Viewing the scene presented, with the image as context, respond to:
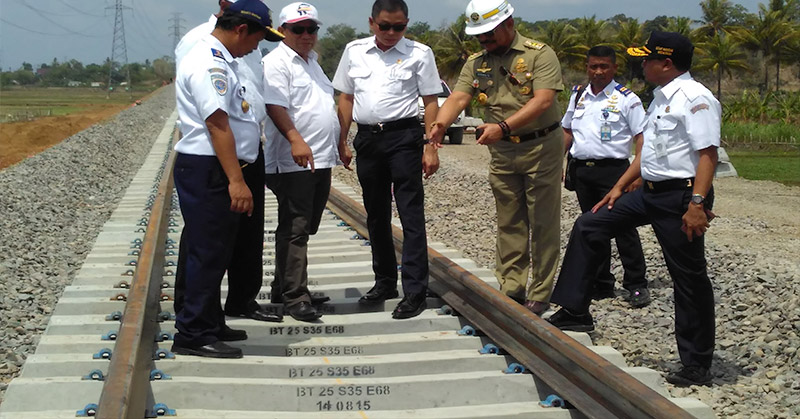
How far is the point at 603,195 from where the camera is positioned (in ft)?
22.0

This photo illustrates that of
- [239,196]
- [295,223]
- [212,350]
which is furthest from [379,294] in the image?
Result: [239,196]

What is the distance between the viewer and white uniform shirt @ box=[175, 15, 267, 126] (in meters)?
4.60

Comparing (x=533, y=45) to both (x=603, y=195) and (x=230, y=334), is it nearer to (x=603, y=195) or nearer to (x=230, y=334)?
(x=603, y=195)

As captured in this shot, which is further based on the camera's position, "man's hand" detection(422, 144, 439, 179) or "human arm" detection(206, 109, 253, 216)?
"man's hand" detection(422, 144, 439, 179)

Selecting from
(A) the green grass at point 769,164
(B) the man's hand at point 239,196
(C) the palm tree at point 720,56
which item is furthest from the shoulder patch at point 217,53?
(C) the palm tree at point 720,56

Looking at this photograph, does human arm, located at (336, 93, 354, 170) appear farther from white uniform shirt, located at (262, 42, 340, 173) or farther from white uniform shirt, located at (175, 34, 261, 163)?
white uniform shirt, located at (175, 34, 261, 163)

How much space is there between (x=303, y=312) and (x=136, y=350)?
4.12 feet

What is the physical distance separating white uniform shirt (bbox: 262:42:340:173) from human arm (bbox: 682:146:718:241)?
1986 millimetres

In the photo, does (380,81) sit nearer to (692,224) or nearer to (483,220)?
(692,224)

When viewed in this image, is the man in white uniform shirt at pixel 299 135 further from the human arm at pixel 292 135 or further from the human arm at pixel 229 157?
the human arm at pixel 229 157

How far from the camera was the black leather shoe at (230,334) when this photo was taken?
4.74 metres

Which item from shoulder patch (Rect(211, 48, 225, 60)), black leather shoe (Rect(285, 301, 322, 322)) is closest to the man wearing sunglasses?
black leather shoe (Rect(285, 301, 322, 322))

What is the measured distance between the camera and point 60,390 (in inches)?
158

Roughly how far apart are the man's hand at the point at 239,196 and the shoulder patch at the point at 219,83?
16.9 inches
